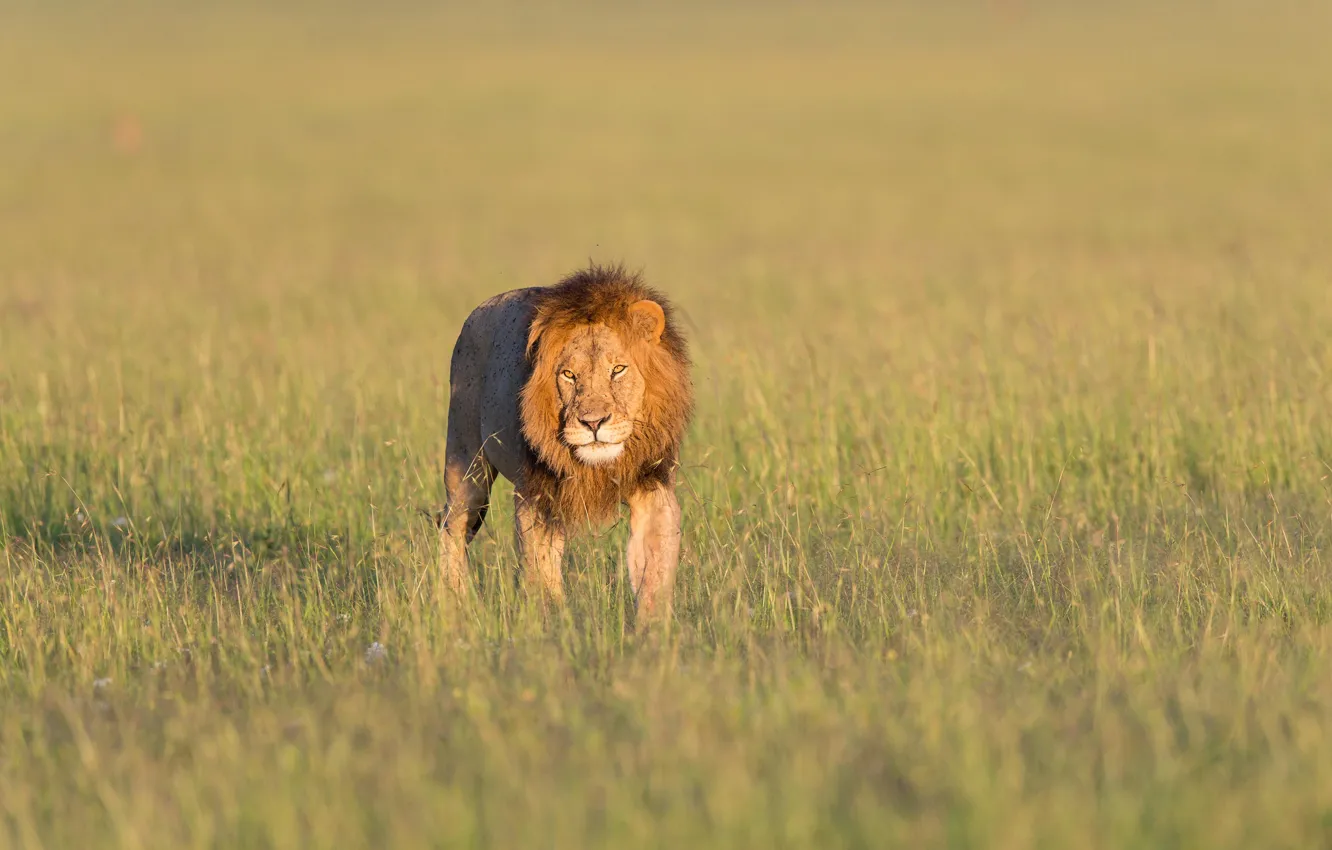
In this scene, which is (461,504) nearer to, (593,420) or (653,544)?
(653,544)

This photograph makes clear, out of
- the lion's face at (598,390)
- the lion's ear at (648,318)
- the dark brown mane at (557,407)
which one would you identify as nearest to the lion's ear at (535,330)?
the dark brown mane at (557,407)

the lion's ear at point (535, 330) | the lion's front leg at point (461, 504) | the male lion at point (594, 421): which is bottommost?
the lion's front leg at point (461, 504)

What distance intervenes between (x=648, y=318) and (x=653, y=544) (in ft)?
2.69

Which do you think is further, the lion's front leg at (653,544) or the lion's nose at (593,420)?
the lion's front leg at (653,544)

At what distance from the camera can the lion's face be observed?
19.3ft

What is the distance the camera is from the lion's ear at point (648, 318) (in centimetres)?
601

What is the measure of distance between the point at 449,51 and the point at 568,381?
56385 millimetres

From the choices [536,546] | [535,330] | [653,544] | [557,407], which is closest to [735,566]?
[653,544]

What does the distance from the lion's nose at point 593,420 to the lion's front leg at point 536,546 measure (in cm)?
50

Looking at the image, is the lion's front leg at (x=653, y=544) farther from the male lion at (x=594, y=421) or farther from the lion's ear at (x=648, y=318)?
the lion's ear at (x=648, y=318)

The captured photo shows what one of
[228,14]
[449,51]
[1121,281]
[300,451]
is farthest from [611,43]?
[300,451]

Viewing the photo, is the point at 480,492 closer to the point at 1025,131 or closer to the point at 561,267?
the point at 561,267

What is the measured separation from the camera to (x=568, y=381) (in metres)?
5.98

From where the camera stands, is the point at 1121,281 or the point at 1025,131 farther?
the point at 1025,131
